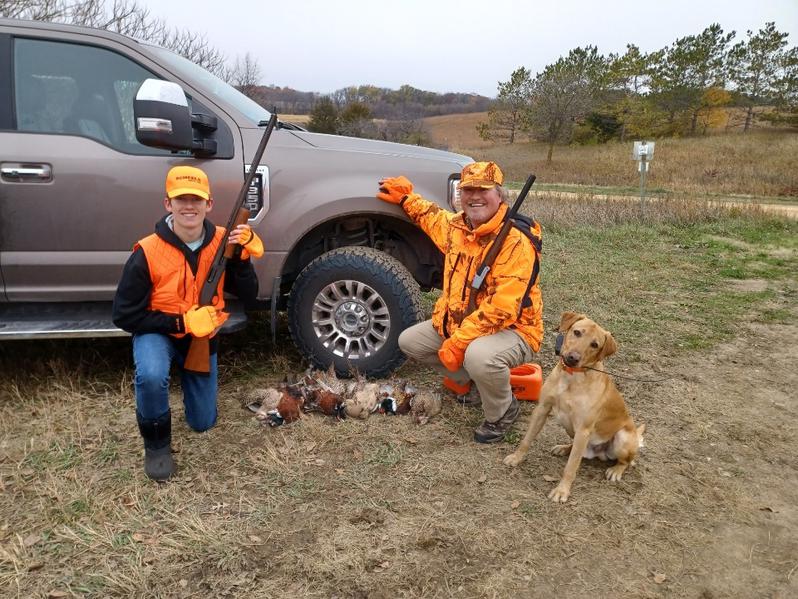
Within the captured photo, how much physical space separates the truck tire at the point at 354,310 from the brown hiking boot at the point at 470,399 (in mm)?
461

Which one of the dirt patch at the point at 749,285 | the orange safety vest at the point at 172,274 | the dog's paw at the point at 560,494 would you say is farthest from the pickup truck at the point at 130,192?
the dirt patch at the point at 749,285

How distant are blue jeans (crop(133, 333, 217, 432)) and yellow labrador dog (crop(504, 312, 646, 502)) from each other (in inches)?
68.2

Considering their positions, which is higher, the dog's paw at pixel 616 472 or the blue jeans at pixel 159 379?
the blue jeans at pixel 159 379

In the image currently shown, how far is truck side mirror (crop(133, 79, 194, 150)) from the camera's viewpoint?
297 centimetres

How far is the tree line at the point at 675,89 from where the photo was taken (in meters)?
43.2

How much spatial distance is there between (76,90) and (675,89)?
165 feet

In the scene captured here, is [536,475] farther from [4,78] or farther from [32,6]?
[32,6]

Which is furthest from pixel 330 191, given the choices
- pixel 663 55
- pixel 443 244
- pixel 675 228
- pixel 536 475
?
pixel 663 55

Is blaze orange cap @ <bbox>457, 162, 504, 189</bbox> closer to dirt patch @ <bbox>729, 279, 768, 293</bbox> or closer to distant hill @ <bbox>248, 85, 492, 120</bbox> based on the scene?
distant hill @ <bbox>248, 85, 492, 120</bbox>

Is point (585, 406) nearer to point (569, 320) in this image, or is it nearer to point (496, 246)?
point (569, 320)

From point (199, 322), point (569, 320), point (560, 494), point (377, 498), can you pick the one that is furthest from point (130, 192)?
point (560, 494)

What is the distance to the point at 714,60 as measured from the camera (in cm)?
4588

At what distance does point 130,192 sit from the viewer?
3451mm

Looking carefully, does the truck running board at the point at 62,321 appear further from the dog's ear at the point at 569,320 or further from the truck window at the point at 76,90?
the dog's ear at the point at 569,320
